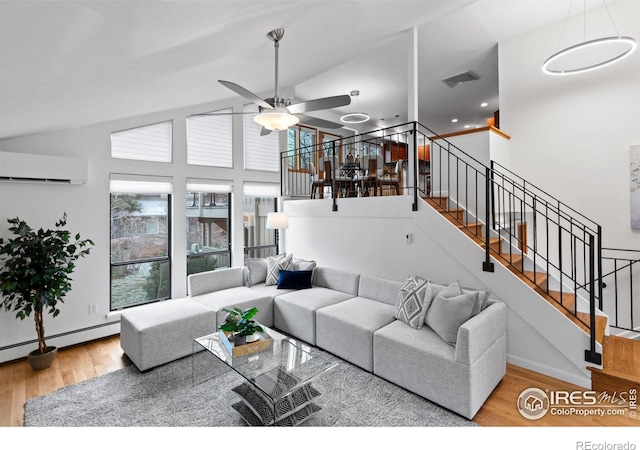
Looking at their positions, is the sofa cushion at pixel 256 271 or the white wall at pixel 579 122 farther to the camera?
the sofa cushion at pixel 256 271

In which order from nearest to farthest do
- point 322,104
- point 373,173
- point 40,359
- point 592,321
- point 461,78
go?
point 592,321 < point 322,104 < point 40,359 < point 461,78 < point 373,173

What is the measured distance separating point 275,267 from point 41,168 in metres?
3.15

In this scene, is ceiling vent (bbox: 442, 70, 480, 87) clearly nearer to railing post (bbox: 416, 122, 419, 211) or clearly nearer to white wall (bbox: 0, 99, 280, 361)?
railing post (bbox: 416, 122, 419, 211)

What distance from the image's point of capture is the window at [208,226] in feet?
17.2

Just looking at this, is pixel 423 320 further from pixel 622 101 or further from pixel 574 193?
pixel 622 101

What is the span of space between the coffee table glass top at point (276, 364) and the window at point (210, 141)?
134 inches

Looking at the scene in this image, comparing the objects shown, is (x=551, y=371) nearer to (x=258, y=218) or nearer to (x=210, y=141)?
(x=258, y=218)

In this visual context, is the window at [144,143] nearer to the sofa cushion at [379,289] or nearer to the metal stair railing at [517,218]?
the sofa cushion at [379,289]

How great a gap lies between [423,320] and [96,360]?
3.70m

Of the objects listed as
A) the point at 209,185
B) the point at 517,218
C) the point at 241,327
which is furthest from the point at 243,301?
the point at 517,218

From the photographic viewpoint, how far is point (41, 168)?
11.8 feet

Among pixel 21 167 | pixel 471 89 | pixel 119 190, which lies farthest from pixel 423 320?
pixel 471 89

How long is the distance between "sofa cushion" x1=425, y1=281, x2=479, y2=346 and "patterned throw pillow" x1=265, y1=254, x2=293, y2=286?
249cm

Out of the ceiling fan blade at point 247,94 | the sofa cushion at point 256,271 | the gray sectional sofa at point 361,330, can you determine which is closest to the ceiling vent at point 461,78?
the gray sectional sofa at point 361,330
